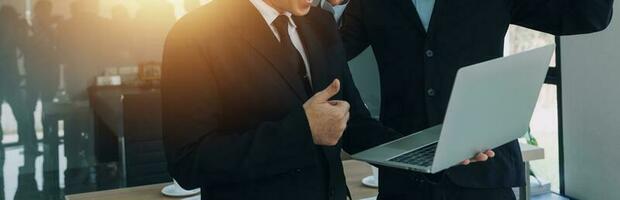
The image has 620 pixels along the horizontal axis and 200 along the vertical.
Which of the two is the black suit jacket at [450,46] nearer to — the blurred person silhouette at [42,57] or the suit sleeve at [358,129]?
the suit sleeve at [358,129]

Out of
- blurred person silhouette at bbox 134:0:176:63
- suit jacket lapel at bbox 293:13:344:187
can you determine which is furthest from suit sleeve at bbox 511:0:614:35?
blurred person silhouette at bbox 134:0:176:63

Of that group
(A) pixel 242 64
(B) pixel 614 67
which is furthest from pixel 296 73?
(B) pixel 614 67

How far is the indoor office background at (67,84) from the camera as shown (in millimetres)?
4535

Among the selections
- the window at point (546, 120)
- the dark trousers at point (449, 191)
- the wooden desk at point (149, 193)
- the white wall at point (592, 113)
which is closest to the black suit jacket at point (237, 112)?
the dark trousers at point (449, 191)

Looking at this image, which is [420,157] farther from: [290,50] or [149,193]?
[149,193]

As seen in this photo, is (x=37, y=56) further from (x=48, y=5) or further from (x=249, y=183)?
(x=249, y=183)

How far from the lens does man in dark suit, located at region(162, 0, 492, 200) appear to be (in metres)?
1.00

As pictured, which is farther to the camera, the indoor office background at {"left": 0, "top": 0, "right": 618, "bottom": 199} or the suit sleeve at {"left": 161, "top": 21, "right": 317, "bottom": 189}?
the indoor office background at {"left": 0, "top": 0, "right": 618, "bottom": 199}

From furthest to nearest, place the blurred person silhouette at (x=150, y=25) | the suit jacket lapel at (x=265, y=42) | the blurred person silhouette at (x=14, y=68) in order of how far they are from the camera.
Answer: the blurred person silhouette at (x=150, y=25), the blurred person silhouette at (x=14, y=68), the suit jacket lapel at (x=265, y=42)

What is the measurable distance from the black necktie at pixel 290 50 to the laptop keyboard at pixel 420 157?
189 mm

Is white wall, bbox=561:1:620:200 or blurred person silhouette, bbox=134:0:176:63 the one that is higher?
blurred person silhouette, bbox=134:0:176:63

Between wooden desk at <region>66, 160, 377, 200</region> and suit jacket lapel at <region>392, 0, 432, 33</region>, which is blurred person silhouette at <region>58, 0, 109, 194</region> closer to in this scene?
wooden desk at <region>66, 160, 377, 200</region>

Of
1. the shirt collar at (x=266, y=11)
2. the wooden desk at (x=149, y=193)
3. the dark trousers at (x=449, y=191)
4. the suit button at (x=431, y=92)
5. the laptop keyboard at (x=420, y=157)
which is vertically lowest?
the wooden desk at (x=149, y=193)

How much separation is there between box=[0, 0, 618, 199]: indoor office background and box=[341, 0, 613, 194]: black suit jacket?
3237mm
